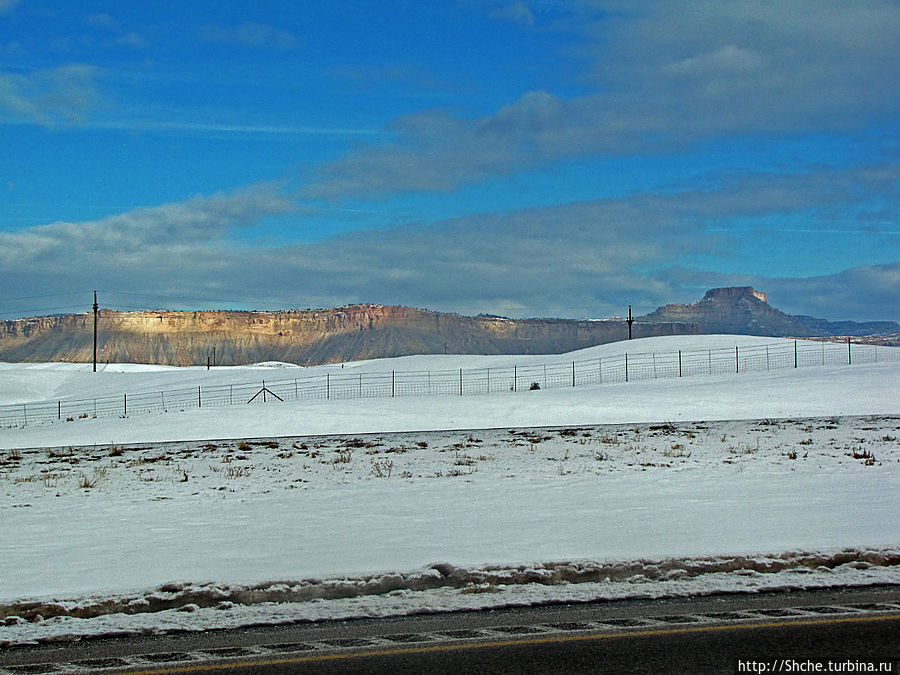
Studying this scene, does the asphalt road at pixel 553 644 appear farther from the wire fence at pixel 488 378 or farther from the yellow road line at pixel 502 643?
the wire fence at pixel 488 378

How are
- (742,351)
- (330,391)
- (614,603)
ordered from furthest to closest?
1. (742,351)
2. (330,391)
3. (614,603)

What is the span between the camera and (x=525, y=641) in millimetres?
7602

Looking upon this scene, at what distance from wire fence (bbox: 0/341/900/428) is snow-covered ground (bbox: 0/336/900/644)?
42167mm

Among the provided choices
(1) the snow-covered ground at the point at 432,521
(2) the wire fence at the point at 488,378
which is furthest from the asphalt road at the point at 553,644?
(2) the wire fence at the point at 488,378

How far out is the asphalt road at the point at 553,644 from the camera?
6.96 meters

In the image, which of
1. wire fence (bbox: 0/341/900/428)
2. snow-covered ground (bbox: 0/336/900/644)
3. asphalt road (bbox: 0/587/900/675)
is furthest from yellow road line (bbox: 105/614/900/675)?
wire fence (bbox: 0/341/900/428)

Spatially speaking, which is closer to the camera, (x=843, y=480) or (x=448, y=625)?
(x=448, y=625)

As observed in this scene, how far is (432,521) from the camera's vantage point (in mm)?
13641

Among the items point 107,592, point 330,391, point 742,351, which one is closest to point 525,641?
point 107,592

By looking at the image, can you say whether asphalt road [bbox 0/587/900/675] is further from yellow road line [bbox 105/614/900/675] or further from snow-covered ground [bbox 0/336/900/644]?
snow-covered ground [bbox 0/336/900/644]

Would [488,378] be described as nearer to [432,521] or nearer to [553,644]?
[432,521]

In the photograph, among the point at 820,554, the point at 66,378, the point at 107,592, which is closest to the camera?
the point at 107,592

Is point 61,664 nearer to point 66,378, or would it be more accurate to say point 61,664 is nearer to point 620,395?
point 620,395

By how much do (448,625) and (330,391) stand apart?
67.0m
